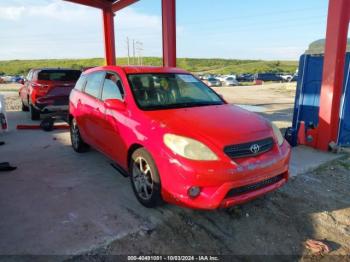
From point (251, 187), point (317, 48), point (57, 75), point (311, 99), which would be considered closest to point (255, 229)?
point (251, 187)

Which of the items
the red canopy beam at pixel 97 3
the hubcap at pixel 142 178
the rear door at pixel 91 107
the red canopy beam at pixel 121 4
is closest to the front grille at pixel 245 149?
the hubcap at pixel 142 178

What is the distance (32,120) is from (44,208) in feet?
24.0

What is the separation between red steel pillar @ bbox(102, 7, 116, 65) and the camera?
41.6 feet

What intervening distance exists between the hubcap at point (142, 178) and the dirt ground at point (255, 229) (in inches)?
9.7

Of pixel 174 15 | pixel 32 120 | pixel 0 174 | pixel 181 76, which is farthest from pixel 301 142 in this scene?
pixel 32 120

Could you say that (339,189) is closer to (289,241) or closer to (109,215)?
(289,241)

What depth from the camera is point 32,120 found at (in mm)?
9992

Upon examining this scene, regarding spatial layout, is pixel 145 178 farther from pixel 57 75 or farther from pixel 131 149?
pixel 57 75

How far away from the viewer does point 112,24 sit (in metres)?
12.8

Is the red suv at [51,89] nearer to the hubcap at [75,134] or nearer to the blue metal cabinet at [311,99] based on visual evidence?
the hubcap at [75,134]

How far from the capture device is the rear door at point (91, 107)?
463cm

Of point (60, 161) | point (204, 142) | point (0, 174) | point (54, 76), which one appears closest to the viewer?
point (204, 142)

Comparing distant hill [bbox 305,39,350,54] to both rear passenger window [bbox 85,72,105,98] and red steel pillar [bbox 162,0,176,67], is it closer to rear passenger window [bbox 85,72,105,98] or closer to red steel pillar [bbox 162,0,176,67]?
red steel pillar [bbox 162,0,176,67]

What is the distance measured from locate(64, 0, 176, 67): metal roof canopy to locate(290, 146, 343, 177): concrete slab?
4.52m
